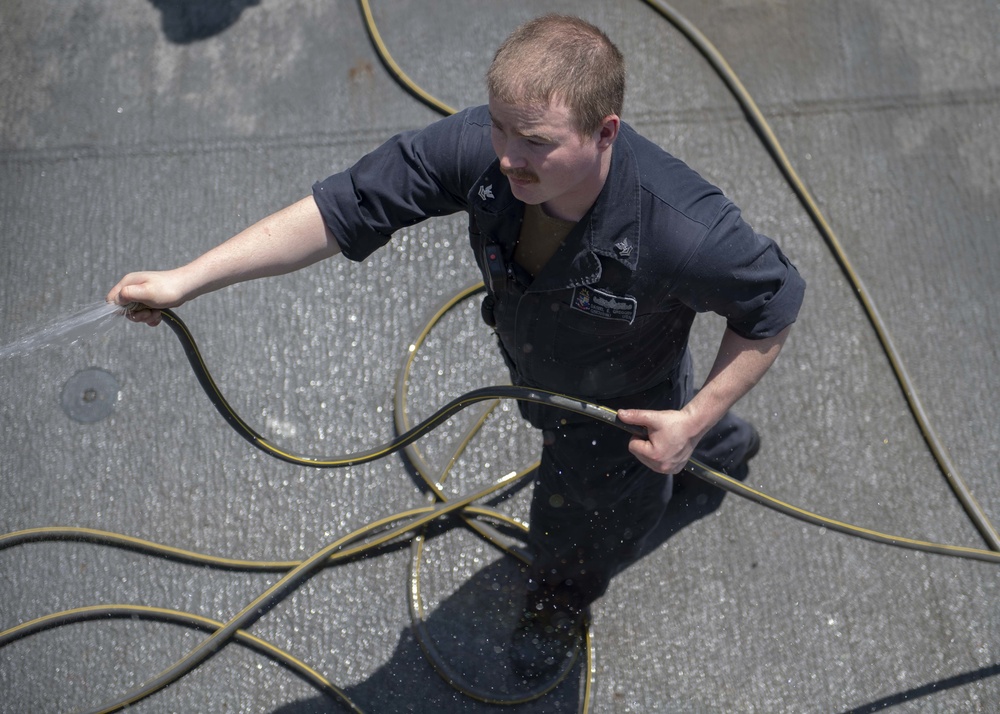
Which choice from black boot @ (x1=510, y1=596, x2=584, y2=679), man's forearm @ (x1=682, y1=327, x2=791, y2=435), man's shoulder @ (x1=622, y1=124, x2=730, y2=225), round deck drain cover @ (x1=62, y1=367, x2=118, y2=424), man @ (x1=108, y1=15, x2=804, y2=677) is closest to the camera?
man @ (x1=108, y1=15, x2=804, y2=677)

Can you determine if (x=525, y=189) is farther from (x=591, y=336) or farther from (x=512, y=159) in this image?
(x=591, y=336)

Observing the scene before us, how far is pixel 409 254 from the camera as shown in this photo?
2.80 meters

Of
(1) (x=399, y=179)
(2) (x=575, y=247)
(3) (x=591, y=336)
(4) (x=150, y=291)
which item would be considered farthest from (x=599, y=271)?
(4) (x=150, y=291)

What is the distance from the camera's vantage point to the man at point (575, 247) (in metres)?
1.35

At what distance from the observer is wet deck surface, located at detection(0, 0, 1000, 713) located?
2230mm

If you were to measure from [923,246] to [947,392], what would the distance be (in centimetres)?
52

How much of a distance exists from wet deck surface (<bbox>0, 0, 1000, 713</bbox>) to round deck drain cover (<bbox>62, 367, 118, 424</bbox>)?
11 millimetres

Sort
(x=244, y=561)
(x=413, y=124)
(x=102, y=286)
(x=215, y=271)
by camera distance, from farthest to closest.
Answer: (x=413, y=124) < (x=102, y=286) < (x=244, y=561) < (x=215, y=271)

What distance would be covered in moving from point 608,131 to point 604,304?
319 mm

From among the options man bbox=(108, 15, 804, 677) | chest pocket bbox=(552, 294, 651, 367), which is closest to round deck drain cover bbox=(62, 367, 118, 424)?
man bbox=(108, 15, 804, 677)

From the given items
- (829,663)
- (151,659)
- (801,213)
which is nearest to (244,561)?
(151,659)

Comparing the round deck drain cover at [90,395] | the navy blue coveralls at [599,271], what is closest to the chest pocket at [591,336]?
the navy blue coveralls at [599,271]

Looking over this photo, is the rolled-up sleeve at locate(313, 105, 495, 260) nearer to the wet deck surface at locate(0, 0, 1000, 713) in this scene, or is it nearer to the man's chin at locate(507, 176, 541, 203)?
the man's chin at locate(507, 176, 541, 203)

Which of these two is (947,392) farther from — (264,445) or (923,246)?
(264,445)
